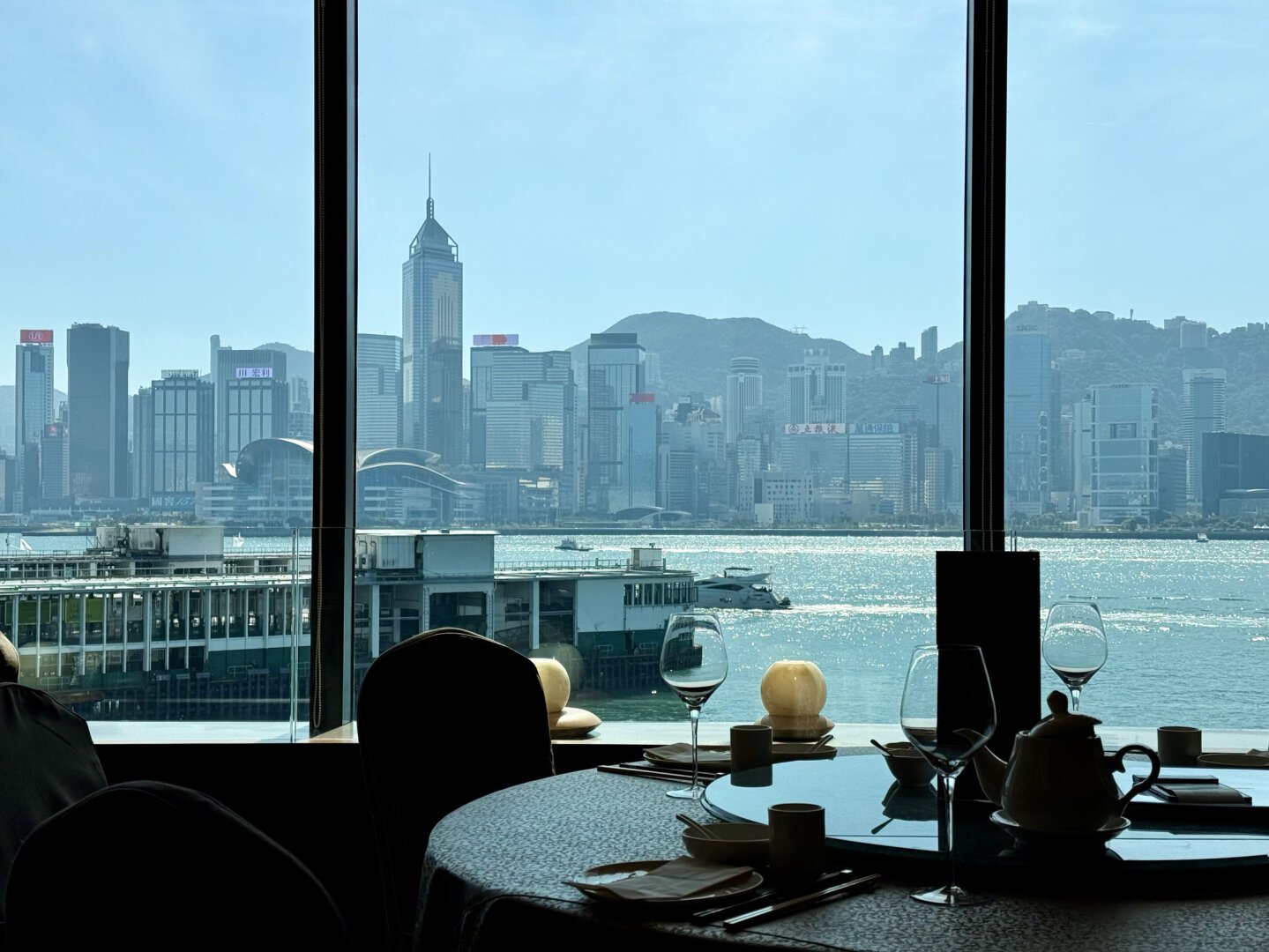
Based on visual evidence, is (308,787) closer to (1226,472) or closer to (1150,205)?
(1226,472)

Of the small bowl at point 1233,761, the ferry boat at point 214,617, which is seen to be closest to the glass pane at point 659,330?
the ferry boat at point 214,617

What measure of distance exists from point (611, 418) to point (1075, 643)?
1088 centimetres

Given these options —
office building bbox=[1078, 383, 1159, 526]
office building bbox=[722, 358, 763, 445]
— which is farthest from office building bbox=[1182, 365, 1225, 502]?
office building bbox=[722, 358, 763, 445]

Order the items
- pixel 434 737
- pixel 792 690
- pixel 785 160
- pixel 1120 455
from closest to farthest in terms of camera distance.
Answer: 1. pixel 434 737
2. pixel 792 690
3. pixel 1120 455
4. pixel 785 160

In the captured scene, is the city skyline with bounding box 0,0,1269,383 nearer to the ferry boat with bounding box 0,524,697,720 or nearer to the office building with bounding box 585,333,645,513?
the office building with bounding box 585,333,645,513

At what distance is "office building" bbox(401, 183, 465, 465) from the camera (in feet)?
20.7

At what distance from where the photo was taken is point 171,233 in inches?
558

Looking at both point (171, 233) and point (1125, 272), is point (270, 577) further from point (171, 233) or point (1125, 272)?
point (1125, 272)

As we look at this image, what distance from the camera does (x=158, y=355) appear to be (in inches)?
345

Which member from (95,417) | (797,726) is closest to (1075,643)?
(797,726)

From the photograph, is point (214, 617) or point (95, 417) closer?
point (214, 617)

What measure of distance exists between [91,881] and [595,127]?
2660 centimetres

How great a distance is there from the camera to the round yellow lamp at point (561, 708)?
9.66 ft

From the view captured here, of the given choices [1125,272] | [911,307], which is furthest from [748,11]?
[1125,272]
